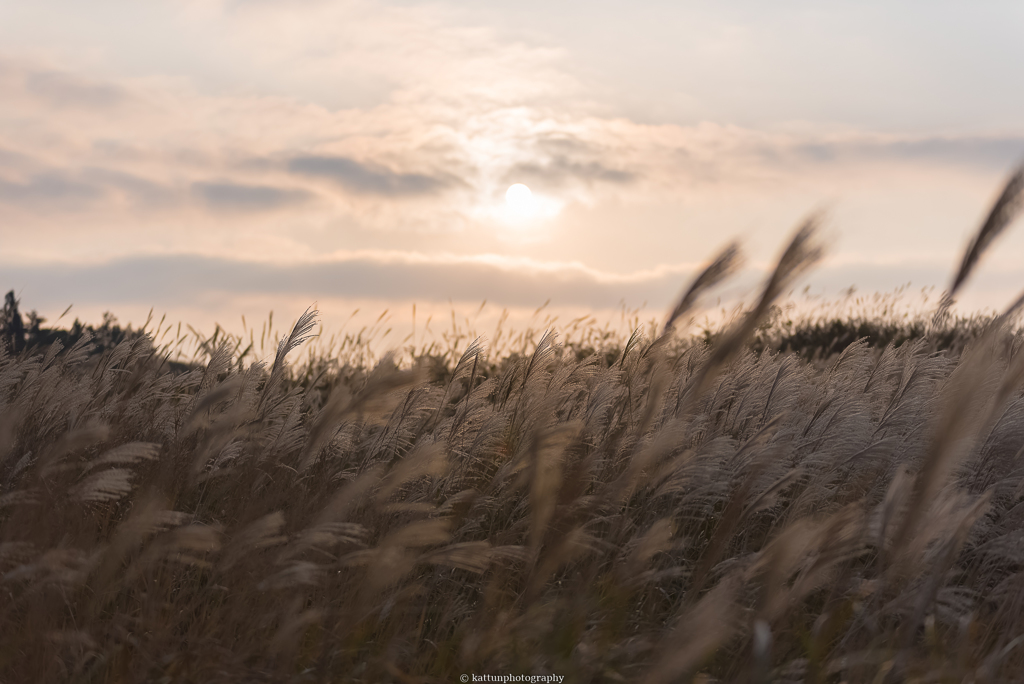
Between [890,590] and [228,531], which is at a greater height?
[228,531]

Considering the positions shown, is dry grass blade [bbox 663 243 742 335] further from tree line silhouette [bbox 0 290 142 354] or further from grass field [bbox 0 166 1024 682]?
tree line silhouette [bbox 0 290 142 354]

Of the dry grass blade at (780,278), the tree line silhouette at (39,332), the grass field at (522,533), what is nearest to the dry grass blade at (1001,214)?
the grass field at (522,533)

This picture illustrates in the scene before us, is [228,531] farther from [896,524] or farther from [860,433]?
[860,433]

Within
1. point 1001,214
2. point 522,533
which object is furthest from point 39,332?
point 1001,214

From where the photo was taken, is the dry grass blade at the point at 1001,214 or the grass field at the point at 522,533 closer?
the grass field at the point at 522,533

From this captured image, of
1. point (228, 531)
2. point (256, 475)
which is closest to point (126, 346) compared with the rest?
point (256, 475)

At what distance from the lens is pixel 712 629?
→ 1.91 metres

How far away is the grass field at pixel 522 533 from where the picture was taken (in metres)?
2.38

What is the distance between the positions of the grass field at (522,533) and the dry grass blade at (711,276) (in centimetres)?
1

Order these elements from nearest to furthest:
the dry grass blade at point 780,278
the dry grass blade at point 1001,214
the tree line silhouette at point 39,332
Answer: the dry grass blade at point 780,278 < the dry grass blade at point 1001,214 < the tree line silhouette at point 39,332

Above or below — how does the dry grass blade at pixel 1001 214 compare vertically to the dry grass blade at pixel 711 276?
above

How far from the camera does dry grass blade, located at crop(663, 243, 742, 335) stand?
254 centimetres

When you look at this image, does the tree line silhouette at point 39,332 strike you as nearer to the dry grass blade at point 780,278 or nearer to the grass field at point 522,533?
the grass field at point 522,533

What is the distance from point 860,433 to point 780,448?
1.03 meters
